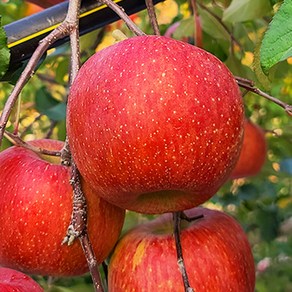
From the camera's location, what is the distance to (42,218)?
2.52 feet

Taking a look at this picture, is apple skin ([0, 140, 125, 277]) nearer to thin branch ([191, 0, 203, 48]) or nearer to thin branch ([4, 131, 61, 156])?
thin branch ([4, 131, 61, 156])

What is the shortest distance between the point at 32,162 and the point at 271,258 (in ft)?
5.18

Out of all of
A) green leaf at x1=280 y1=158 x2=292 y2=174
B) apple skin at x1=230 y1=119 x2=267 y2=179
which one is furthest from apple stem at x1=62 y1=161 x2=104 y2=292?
green leaf at x1=280 y1=158 x2=292 y2=174

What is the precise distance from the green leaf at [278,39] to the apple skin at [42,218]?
0.78ft

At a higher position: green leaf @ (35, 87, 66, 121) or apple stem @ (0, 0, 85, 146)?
apple stem @ (0, 0, 85, 146)

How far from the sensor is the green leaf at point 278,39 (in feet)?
2.11

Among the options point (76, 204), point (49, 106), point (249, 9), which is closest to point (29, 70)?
point (76, 204)

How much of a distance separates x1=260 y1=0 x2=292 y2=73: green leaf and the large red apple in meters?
0.05

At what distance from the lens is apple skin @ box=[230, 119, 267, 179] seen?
1.63m

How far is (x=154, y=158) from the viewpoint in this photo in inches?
25.4

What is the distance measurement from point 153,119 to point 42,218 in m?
0.20

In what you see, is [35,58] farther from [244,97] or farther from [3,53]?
[244,97]

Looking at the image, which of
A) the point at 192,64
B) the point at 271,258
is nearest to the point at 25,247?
the point at 192,64

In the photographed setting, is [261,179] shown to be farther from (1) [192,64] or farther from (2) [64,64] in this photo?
(1) [192,64]
